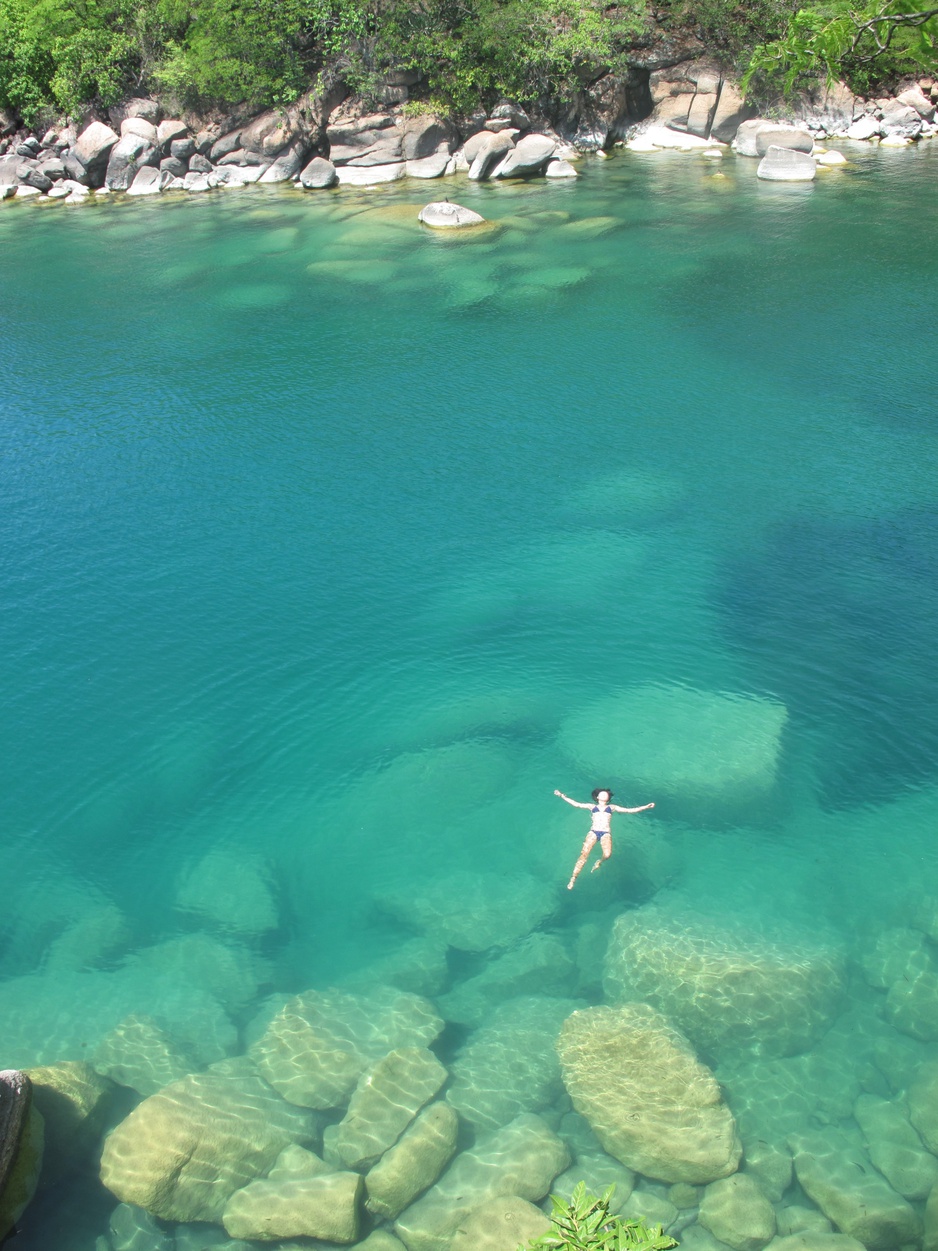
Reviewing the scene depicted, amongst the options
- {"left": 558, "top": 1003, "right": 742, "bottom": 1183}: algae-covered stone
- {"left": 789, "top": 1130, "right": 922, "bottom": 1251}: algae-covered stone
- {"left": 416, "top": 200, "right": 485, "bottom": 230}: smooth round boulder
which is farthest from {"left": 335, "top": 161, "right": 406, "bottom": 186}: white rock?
{"left": 789, "top": 1130, "right": 922, "bottom": 1251}: algae-covered stone

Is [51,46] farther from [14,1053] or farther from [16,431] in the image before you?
[14,1053]

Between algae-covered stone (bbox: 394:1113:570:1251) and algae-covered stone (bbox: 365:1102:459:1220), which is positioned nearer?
algae-covered stone (bbox: 394:1113:570:1251)

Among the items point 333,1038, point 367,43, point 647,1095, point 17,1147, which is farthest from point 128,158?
point 647,1095

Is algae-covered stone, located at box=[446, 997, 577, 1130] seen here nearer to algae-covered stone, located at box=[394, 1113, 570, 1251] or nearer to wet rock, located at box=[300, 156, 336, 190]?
algae-covered stone, located at box=[394, 1113, 570, 1251]

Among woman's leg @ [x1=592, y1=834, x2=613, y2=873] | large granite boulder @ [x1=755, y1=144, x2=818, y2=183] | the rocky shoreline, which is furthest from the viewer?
the rocky shoreline

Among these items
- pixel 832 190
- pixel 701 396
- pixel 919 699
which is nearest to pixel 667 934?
pixel 919 699

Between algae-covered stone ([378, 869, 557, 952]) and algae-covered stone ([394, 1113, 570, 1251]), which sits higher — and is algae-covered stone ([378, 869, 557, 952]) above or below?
above
